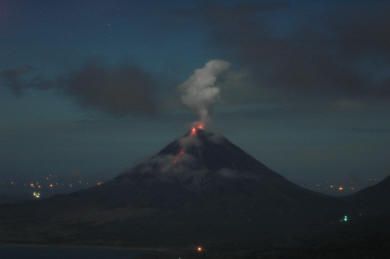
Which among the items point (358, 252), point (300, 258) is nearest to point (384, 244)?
point (358, 252)

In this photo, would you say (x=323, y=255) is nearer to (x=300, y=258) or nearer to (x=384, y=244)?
(x=300, y=258)

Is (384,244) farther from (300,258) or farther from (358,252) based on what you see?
(300,258)

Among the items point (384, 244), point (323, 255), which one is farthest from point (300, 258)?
point (384, 244)
